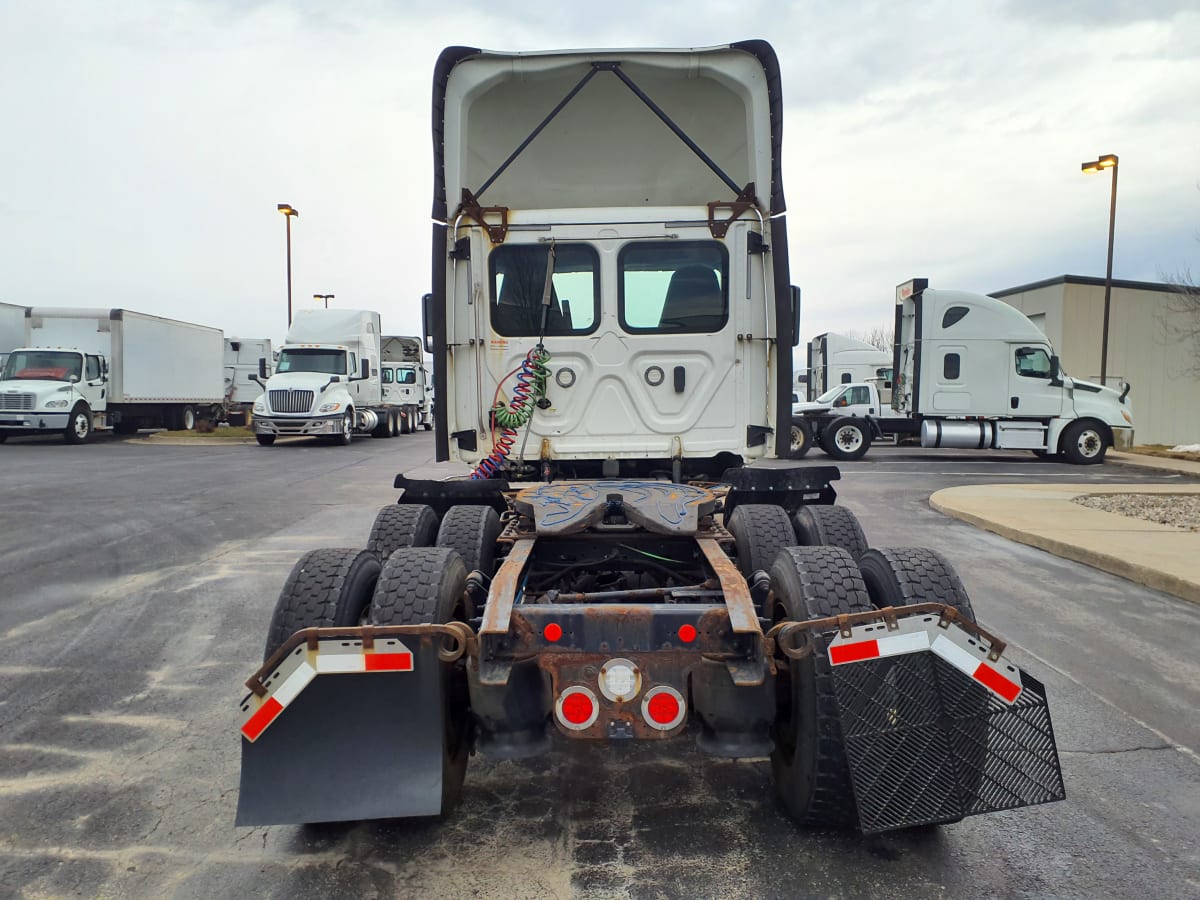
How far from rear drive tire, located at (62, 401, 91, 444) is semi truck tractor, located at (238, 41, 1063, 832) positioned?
70.1 feet

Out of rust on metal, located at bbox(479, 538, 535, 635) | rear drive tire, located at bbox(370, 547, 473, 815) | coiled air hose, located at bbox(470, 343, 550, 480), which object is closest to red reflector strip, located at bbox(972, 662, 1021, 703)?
rust on metal, located at bbox(479, 538, 535, 635)

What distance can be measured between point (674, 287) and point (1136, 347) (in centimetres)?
3059

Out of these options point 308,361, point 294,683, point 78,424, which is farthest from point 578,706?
point 78,424

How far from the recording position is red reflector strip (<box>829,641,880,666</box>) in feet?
8.15

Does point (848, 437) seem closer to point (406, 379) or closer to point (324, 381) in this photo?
point (324, 381)

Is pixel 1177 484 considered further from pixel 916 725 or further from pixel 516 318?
pixel 916 725

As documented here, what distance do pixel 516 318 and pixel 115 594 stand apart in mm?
4043

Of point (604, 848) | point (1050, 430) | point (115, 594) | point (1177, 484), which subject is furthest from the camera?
point (1050, 430)

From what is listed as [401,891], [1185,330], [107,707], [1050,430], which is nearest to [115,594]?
[107,707]

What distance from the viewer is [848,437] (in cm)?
1991

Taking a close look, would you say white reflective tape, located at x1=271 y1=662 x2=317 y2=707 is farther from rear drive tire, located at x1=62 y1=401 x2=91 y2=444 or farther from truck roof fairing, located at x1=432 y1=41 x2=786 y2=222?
rear drive tire, located at x1=62 y1=401 x2=91 y2=444

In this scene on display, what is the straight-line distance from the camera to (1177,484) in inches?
560

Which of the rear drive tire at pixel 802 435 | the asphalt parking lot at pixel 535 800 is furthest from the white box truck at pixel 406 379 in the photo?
the asphalt parking lot at pixel 535 800

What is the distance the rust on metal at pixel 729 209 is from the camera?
5176mm
